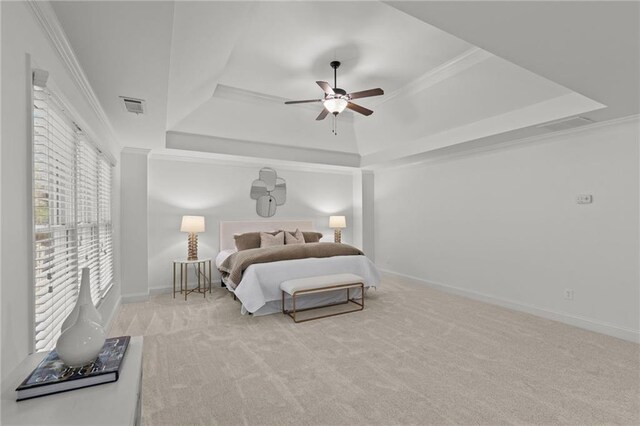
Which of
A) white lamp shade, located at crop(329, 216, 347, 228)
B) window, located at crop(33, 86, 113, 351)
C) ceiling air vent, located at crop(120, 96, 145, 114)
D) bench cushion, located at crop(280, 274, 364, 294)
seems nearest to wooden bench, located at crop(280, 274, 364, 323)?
bench cushion, located at crop(280, 274, 364, 294)

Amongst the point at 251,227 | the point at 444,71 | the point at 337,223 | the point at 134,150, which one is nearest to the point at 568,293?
the point at 444,71

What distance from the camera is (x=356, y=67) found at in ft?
11.7

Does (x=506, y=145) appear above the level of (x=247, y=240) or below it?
above

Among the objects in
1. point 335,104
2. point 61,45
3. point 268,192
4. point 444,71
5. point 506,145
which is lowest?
point 268,192

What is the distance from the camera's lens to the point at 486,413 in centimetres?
210

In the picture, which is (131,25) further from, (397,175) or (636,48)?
(397,175)

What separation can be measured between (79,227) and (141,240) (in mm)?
2367

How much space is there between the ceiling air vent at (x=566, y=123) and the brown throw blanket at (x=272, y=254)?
2936 mm

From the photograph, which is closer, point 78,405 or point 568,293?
point 78,405

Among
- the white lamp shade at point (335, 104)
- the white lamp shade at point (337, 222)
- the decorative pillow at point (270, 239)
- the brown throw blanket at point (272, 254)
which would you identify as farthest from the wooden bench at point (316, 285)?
the white lamp shade at point (337, 222)

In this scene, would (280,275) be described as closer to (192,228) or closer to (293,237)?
(293,237)

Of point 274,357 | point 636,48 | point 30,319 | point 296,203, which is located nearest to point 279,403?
point 274,357

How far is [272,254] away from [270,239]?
1.12 meters

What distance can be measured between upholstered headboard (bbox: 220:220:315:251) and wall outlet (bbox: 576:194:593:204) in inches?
168
